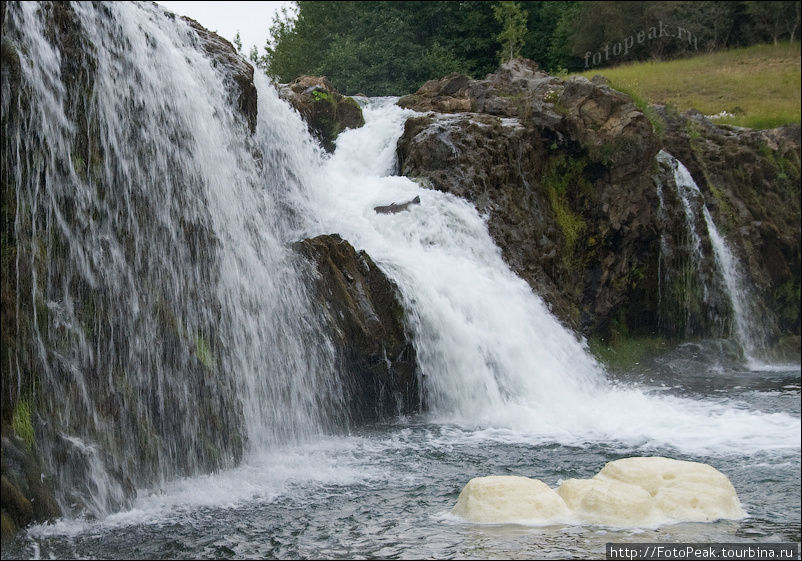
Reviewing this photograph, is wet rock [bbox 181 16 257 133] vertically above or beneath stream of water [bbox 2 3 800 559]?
above

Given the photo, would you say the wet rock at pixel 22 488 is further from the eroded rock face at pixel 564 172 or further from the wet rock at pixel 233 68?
the eroded rock face at pixel 564 172

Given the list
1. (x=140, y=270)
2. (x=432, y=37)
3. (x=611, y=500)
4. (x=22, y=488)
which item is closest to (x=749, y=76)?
(x=611, y=500)

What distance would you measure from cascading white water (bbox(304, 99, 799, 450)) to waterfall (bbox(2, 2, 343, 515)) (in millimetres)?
1374

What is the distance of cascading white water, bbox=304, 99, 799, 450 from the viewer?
7.87 meters

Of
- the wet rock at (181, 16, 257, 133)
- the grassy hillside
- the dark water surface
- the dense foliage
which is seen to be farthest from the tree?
the dark water surface

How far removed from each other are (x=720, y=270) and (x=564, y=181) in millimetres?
3317

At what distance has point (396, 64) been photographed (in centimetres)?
1002

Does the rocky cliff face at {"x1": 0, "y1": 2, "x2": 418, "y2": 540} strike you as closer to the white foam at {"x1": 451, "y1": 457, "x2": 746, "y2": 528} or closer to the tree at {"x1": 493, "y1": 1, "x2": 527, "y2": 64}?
the white foam at {"x1": 451, "y1": 457, "x2": 746, "y2": 528}

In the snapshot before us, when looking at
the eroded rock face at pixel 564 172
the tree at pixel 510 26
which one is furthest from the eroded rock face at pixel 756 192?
the tree at pixel 510 26

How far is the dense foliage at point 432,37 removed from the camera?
9.36 m

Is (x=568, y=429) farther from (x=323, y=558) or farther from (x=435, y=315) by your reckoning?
(x=323, y=558)

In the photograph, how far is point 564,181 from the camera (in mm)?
13117

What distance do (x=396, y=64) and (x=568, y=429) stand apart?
4.75 meters

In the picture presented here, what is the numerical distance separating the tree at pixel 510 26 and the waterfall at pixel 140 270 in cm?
377
